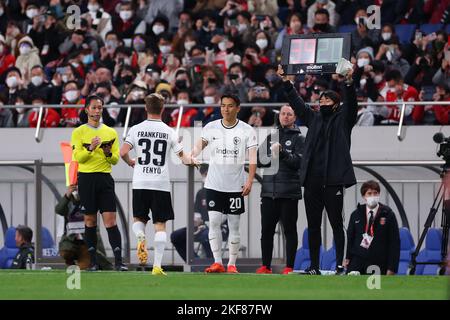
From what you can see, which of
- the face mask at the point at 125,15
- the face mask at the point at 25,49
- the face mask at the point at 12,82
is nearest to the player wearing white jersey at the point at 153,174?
the face mask at the point at 12,82

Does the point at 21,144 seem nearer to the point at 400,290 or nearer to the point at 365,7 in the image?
the point at 365,7

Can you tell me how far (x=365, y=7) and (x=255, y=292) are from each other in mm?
13653

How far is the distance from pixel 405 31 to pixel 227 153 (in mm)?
9638

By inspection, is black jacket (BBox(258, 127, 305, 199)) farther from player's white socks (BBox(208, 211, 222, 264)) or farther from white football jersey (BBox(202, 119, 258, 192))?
player's white socks (BBox(208, 211, 222, 264))

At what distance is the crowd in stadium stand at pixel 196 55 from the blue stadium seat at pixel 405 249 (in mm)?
3401

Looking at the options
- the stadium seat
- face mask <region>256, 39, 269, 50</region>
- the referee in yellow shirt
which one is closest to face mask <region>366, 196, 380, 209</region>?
the referee in yellow shirt

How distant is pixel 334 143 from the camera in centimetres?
1586

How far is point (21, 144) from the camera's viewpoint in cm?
2378

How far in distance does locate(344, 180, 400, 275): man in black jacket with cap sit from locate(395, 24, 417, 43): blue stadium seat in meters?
8.88

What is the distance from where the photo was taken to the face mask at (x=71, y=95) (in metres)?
25.0

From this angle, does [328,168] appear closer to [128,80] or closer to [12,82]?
[128,80]

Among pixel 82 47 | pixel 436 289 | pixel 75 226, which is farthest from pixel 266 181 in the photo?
pixel 82 47

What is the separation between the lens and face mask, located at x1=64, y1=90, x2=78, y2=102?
82.1 ft
